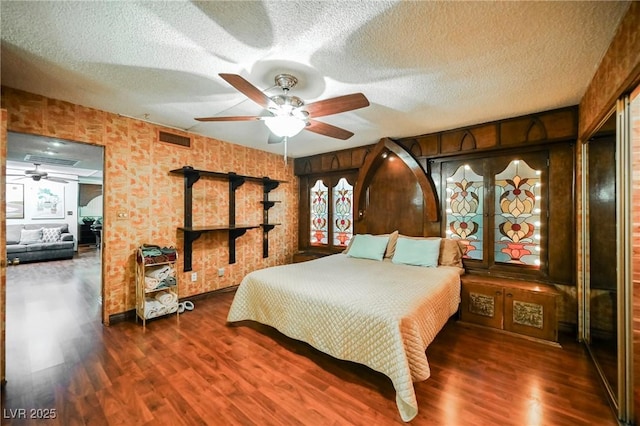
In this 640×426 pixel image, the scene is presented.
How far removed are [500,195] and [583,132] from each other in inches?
39.5

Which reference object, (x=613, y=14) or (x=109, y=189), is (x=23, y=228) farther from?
(x=613, y=14)

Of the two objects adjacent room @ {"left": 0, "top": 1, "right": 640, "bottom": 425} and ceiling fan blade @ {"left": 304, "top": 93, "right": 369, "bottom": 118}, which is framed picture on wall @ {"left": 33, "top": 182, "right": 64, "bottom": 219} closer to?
adjacent room @ {"left": 0, "top": 1, "right": 640, "bottom": 425}

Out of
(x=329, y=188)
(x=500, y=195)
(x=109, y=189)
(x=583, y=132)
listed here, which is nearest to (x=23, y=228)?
(x=109, y=189)

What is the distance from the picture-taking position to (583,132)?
247 cm

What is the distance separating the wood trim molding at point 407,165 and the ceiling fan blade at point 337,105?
1966 mm

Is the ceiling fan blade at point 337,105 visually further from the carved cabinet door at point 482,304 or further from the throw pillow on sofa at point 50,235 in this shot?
the throw pillow on sofa at point 50,235

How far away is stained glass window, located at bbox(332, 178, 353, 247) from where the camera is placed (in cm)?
470

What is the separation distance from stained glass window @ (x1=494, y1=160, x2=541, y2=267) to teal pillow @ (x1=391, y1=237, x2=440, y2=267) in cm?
79

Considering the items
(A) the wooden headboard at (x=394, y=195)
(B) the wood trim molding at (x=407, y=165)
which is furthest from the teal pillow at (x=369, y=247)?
(B) the wood trim molding at (x=407, y=165)

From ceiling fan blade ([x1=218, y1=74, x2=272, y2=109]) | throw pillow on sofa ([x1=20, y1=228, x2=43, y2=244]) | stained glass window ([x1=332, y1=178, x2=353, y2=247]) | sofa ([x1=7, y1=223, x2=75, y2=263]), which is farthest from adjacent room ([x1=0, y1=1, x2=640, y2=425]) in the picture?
throw pillow on sofa ([x1=20, y1=228, x2=43, y2=244])

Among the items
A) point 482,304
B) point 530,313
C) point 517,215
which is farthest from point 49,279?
point 517,215

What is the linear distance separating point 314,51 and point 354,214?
297cm

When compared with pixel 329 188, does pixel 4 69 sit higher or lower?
higher

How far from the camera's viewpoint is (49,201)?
7.70 metres
